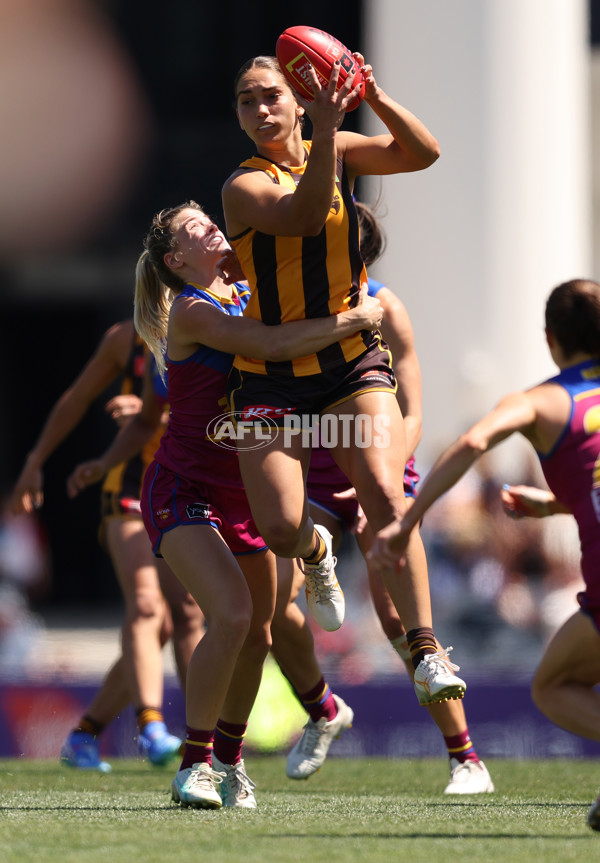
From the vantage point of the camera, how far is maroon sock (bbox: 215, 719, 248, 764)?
4.66 meters

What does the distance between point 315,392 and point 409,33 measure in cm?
863

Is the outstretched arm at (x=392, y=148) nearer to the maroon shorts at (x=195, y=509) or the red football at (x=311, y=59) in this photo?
the red football at (x=311, y=59)

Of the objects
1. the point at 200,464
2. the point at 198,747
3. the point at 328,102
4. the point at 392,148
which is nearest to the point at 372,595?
the point at 200,464

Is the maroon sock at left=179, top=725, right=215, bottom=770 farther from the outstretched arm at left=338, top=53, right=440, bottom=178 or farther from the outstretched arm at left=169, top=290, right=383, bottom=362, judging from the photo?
the outstretched arm at left=338, top=53, right=440, bottom=178

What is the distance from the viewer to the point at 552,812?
4348mm

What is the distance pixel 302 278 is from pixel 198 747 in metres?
1.45

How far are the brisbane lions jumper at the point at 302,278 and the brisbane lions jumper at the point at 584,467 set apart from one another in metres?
0.76

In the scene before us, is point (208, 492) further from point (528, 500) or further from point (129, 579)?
point (129, 579)

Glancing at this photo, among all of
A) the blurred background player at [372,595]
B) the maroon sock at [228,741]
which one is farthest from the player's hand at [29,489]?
the maroon sock at [228,741]

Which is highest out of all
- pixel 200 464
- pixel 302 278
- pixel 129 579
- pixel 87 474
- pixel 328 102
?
pixel 328 102

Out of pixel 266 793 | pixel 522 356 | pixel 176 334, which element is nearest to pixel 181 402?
pixel 176 334

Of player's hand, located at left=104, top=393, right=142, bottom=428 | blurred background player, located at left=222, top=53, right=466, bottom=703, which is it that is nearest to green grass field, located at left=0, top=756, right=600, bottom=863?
blurred background player, located at left=222, top=53, right=466, bottom=703

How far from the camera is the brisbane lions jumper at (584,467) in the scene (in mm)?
3879

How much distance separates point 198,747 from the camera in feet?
14.0
